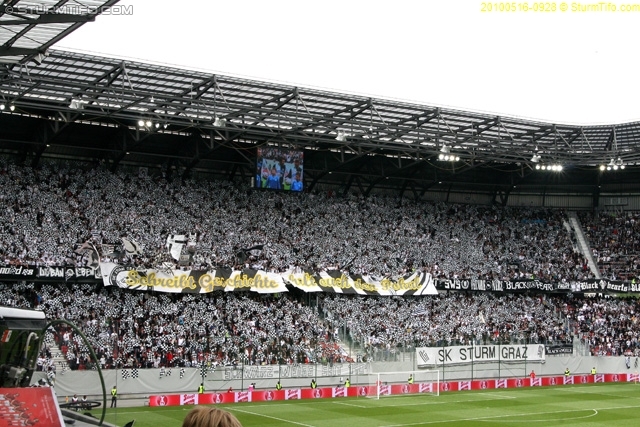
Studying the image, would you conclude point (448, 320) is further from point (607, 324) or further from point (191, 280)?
point (191, 280)

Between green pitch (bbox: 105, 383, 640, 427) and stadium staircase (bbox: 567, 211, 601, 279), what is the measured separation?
1927 centimetres

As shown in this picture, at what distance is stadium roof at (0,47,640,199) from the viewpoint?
143 feet

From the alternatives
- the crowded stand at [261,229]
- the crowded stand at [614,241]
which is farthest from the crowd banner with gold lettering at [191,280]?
the crowded stand at [614,241]

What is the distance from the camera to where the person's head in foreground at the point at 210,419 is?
481 centimetres

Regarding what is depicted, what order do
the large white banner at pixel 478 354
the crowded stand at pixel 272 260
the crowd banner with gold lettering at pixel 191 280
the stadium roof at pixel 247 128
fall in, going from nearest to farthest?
1. the stadium roof at pixel 247 128
2. the crowded stand at pixel 272 260
3. the crowd banner with gold lettering at pixel 191 280
4. the large white banner at pixel 478 354

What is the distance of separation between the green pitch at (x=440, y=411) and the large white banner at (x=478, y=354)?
11.2 ft

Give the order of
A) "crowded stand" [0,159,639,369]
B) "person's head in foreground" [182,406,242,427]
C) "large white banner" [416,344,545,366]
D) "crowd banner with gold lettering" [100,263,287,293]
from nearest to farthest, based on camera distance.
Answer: "person's head in foreground" [182,406,242,427] → "crowded stand" [0,159,639,369] → "crowd banner with gold lettering" [100,263,287,293] → "large white banner" [416,344,545,366]

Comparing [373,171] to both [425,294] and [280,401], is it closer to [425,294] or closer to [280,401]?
[425,294]

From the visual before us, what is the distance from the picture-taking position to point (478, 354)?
174 ft

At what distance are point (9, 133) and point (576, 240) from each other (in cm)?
4840

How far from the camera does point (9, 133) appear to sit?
165 ft

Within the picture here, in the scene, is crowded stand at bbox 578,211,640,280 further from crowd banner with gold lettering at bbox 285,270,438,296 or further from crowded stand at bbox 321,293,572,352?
crowd banner with gold lettering at bbox 285,270,438,296

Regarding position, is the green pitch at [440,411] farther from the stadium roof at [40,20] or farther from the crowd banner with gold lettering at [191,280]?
the stadium roof at [40,20]

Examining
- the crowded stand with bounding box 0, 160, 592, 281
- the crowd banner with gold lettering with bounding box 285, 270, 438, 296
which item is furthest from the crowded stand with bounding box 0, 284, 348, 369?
the crowded stand with bounding box 0, 160, 592, 281
